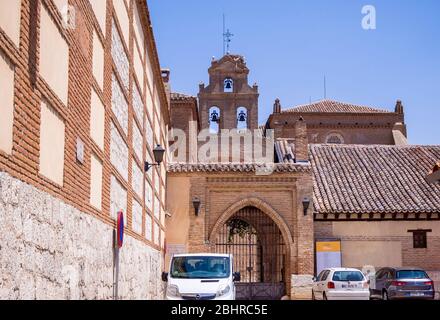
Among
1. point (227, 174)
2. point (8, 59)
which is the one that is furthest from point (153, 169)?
point (8, 59)

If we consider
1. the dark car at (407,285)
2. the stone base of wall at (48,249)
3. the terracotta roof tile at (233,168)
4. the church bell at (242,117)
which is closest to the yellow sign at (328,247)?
the terracotta roof tile at (233,168)

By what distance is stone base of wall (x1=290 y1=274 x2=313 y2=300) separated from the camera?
26.0m

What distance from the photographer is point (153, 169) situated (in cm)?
2108

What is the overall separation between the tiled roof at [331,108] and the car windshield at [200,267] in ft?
133

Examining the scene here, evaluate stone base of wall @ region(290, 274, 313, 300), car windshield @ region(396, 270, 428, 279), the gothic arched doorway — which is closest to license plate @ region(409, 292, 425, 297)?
car windshield @ region(396, 270, 428, 279)

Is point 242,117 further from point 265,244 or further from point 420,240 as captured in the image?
point 420,240

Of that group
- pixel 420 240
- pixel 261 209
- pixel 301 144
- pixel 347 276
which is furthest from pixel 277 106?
pixel 347 276

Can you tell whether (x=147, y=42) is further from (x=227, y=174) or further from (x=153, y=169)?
(x=227, y=174)

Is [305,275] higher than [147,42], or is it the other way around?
[147,42]

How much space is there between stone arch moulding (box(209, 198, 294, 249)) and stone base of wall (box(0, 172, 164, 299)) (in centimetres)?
1525

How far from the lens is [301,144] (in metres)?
28.6

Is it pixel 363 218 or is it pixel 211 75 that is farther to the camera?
pixel 211 75

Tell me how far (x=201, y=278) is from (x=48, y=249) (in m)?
9.01

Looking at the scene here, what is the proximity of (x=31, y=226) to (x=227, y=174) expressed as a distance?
2084 centimetres
